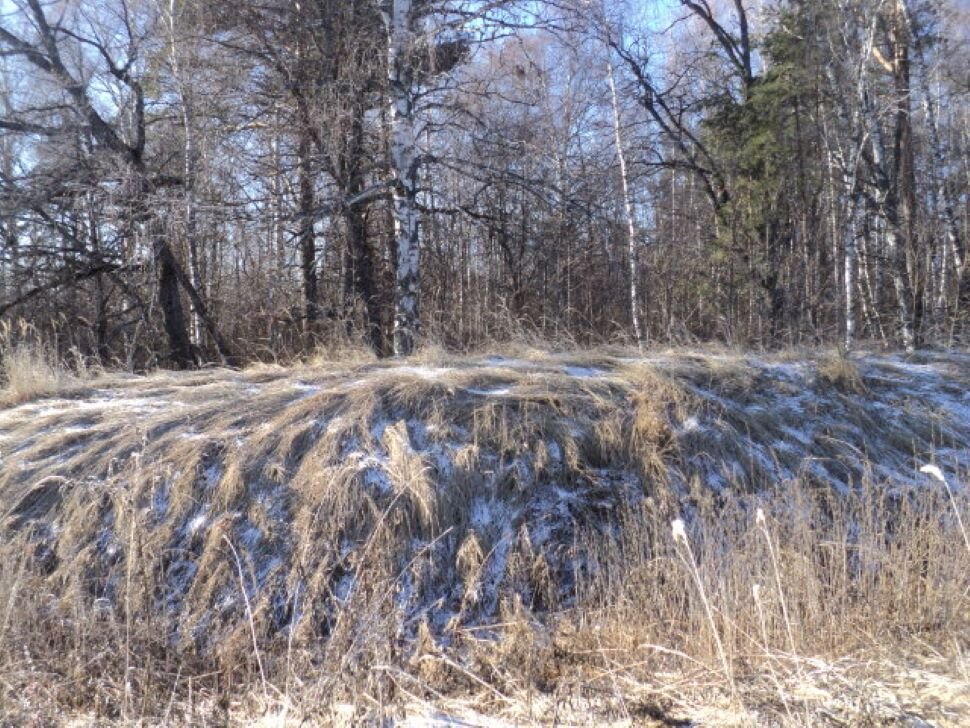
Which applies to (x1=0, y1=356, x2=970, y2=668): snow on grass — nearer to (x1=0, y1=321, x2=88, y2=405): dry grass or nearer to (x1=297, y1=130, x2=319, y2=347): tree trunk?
(x1=0, y1=321, x2=88, y2=405): dry grass

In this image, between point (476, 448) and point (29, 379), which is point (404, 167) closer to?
point (29, 379)

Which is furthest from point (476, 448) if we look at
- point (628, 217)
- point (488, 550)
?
point (628, 217)

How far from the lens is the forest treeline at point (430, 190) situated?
11.0 m

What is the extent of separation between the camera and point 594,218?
1195 cm

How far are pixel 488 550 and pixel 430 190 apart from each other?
→ 676 cm

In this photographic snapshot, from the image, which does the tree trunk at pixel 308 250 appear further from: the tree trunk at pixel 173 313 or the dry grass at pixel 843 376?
the dry grass at pixel 843 376

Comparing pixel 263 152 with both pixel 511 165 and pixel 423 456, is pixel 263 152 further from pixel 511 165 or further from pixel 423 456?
pixel 423 456

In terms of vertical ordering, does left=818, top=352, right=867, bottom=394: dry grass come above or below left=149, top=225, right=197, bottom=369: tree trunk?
below

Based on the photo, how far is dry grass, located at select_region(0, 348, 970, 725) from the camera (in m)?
3.63

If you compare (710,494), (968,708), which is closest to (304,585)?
(710,494)

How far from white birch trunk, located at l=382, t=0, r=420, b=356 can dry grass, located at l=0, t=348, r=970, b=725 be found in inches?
134

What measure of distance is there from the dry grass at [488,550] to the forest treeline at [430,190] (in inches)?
126

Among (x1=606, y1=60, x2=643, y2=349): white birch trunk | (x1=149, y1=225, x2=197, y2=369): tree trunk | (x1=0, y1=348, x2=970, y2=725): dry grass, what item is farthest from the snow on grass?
(x1=606, y1=60, x2=643, y2=349): white birch trunk

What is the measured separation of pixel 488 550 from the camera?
4926 mm
